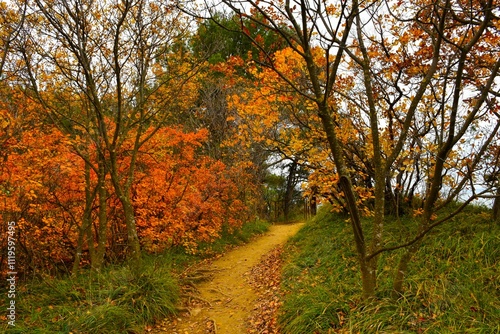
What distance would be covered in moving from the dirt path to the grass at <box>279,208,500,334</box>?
3.07ft

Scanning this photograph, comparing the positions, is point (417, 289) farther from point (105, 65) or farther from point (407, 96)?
point (105, 65)

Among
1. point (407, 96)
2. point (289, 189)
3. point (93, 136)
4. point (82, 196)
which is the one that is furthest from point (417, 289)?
point (289, 189)

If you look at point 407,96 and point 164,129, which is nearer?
point 407,96

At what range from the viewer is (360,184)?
7.79 m

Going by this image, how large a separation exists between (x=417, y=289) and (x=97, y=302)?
15.7ft

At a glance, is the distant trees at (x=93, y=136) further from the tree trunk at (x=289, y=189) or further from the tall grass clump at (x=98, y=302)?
the tree trunk at (x=289, y=189)

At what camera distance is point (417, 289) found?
13.9 ft

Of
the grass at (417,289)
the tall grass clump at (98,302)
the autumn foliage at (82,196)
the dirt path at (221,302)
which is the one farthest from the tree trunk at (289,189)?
the tall grass clump at (98,302)

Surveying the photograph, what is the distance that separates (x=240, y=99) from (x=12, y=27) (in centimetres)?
845

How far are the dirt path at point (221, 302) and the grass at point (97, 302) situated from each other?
36 cm

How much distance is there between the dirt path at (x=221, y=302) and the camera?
5238mm

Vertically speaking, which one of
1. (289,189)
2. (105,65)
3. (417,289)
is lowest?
(417,289)

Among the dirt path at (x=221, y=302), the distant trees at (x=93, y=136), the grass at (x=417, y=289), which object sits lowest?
the dirt path at (x=221, y=302)

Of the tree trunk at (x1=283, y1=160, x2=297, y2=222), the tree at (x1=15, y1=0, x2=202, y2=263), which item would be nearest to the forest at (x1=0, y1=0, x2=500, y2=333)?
the tree at (x1=15, y1=0, x2=202, y2=263)
